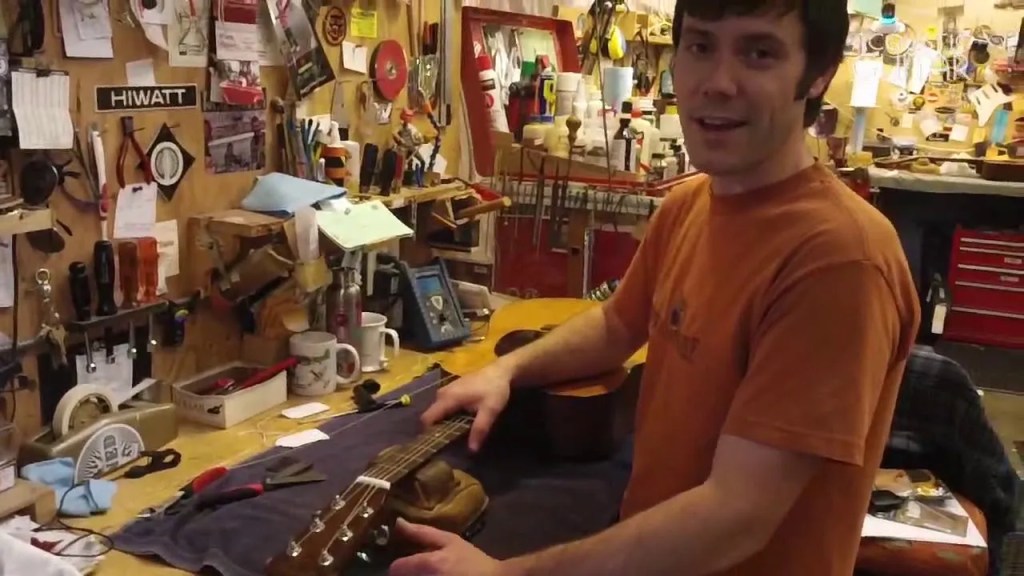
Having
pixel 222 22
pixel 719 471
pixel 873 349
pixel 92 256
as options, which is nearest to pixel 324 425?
pixel 92 256

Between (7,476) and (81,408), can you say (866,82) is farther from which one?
(7,476)

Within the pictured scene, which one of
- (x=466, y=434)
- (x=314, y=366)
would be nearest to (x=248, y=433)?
(x=314, y=366)

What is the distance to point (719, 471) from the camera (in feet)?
3.07

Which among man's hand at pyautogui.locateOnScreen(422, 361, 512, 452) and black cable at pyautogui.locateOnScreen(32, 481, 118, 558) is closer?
black cable at pyautogui.locateOnScreen(32, 481, 118, 558)

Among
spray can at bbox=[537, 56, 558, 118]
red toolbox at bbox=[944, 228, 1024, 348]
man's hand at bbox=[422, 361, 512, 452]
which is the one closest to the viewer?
man's hand at bbox=[422, 361, 512, 452]

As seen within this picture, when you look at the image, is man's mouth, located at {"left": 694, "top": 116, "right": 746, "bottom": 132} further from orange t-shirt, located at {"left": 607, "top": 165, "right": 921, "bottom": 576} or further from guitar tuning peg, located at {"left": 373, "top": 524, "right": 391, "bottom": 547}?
guitar tuning peg, located at {"left": 373, "top": 524, "right": 391, "bottom": 547}

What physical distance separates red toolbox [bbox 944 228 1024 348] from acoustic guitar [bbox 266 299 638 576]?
2.97m

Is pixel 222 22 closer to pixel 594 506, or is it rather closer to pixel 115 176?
pixel 115 176

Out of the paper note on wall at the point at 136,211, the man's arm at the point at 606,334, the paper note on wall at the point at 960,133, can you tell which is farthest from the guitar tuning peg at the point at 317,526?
the paper note on wall at the point at 960,133

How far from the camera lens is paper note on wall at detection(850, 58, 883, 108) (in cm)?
535

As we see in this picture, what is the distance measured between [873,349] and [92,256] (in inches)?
50.9

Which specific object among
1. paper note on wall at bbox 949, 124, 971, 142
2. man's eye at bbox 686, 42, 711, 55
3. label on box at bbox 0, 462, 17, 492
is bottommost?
label on box at bbox 0, 462, 17, 492

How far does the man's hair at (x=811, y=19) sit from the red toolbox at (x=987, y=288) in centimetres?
384

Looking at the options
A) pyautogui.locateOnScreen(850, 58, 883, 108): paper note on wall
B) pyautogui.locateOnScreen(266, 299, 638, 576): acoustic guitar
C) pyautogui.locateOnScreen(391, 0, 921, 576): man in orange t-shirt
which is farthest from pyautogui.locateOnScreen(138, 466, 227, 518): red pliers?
pyautogui.locateOnScreen(850, 58, 883, 108): paper note on wall
